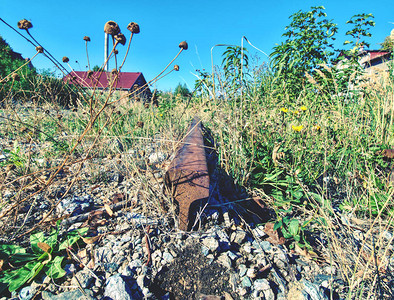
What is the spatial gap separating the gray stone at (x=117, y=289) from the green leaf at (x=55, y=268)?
27cm

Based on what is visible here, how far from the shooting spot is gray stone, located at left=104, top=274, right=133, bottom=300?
33.0 inches

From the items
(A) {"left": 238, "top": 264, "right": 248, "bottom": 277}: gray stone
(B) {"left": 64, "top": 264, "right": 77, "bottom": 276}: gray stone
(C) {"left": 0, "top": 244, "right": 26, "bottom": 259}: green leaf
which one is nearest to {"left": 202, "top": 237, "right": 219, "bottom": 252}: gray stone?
(A) {"left": 238, "top": 264, "right": 248, "bottom": 277}: gray stone

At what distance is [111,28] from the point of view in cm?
95

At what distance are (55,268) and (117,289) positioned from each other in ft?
1.28

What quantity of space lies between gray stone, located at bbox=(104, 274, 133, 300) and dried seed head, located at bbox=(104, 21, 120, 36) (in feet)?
3.86

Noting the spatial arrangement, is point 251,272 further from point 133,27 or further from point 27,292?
point 133,27

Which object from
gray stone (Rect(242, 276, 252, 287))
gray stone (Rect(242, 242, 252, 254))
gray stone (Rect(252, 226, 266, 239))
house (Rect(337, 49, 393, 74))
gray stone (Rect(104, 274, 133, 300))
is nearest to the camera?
gray stone (Rect(104, 274, 133, 300))

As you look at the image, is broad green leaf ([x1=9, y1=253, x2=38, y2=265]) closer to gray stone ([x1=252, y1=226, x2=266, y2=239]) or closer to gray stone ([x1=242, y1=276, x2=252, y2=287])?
gray stone ([x1=242, y1=276, x2=252, y2=287])

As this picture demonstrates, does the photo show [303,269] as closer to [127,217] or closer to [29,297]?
[127,217]

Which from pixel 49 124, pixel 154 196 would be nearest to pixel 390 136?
pixel 154 196

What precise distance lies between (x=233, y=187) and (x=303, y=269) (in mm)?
720

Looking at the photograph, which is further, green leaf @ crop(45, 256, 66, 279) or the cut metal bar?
the cut metal bar

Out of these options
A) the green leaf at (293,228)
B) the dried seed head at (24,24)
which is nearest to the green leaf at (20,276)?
the dried seed head at (24,24)

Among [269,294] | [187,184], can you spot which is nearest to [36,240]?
[187,184]
